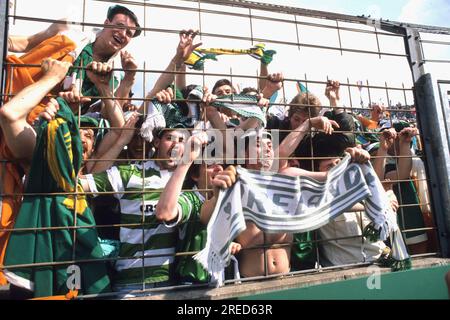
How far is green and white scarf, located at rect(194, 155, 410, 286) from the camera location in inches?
49.7

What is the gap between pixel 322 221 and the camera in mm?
1481

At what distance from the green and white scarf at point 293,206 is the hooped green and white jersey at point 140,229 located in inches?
7.9

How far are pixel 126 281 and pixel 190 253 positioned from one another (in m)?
0.29

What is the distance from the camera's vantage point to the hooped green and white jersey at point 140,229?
1.34 metres

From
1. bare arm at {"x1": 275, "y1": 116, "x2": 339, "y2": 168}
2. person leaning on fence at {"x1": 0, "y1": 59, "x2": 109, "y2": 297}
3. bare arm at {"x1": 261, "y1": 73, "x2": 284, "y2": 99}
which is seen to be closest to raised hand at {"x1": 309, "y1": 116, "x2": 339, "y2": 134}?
bare arm at {"x1": 275, "y1": 116, "x2": 339, "y2": 168}

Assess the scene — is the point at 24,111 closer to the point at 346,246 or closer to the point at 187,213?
the point at 187,213

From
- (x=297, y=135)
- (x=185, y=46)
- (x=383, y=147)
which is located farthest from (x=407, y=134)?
(x=185, y=46)

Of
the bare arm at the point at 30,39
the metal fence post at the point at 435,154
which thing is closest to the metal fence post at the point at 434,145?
the metal fence post at the point at 435,154

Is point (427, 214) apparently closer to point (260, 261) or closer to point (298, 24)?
point (260, 261)

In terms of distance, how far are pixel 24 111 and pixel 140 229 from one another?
0.66 metres

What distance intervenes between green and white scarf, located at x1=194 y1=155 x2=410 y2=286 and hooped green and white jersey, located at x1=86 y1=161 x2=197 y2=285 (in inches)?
7.9

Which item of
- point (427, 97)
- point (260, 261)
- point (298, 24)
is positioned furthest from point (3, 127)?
point (427, 97)

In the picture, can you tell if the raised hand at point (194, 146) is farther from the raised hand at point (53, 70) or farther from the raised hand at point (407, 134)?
the raised hand at point (407, 134)

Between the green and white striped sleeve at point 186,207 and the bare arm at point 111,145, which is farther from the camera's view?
the bare arm at point 111,145
